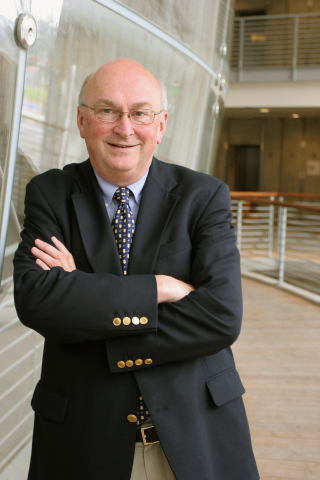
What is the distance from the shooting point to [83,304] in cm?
83

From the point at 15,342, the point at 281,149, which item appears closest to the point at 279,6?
the point at 281,149

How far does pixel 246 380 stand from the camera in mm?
2660

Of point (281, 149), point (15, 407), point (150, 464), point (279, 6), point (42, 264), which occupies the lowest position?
point (15, 407)

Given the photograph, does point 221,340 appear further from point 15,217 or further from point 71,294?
point 15,217

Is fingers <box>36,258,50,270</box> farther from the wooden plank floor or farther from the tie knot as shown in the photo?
the wooden plank floor

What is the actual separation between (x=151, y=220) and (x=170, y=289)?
0.49 ft

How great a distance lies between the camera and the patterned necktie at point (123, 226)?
0.94 m

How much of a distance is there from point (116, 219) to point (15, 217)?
61cm

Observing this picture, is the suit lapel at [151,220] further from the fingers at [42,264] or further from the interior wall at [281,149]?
the interior wall at [281,149]

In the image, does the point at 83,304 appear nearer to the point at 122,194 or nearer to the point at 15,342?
the point at 122,194

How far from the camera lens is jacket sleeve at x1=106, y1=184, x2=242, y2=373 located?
33.4 inches

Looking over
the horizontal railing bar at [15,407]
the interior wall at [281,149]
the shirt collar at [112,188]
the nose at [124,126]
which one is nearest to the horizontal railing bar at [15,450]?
the horizontal railing bar at [15,407]

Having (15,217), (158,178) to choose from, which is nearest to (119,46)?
(15,217)

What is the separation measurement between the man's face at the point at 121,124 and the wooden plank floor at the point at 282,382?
1.47 metres
